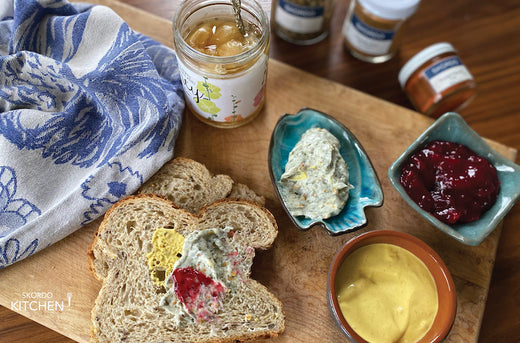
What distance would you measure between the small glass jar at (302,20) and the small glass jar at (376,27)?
15cm

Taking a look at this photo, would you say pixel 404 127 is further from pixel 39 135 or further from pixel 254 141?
pixel 39 135

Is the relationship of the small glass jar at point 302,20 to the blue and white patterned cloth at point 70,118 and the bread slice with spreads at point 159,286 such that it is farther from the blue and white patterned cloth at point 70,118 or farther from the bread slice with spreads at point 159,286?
the bread slice with spreads at point 159,286

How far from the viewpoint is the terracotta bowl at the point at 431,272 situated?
5.67 ft

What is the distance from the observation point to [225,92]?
Answer: 1954mm

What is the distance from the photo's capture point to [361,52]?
2510 millimetres

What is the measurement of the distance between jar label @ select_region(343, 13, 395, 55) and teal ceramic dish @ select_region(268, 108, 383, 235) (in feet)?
1.97

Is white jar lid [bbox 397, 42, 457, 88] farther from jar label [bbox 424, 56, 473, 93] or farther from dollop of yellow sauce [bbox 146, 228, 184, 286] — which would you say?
dollop of yellow sauce [bbox 146, 228, 184, 286]

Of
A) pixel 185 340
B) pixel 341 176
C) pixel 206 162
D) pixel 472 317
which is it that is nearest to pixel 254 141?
pixel 206 162

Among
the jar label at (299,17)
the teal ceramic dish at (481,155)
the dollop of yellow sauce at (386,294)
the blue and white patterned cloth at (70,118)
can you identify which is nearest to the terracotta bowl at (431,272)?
the dollop of yellow sauce at (386,294)

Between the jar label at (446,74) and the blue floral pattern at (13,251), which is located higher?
the jar label at (446,74)

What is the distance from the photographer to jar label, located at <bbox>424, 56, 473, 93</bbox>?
2.25 meters

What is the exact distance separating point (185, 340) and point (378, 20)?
5.79ft

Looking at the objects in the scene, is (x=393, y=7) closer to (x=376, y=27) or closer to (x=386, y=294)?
(x=376, y=27)

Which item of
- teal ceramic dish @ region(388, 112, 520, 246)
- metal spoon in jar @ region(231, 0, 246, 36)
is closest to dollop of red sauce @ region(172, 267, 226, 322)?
teal ceramic dish @ region(388, 112, 520, 246)
